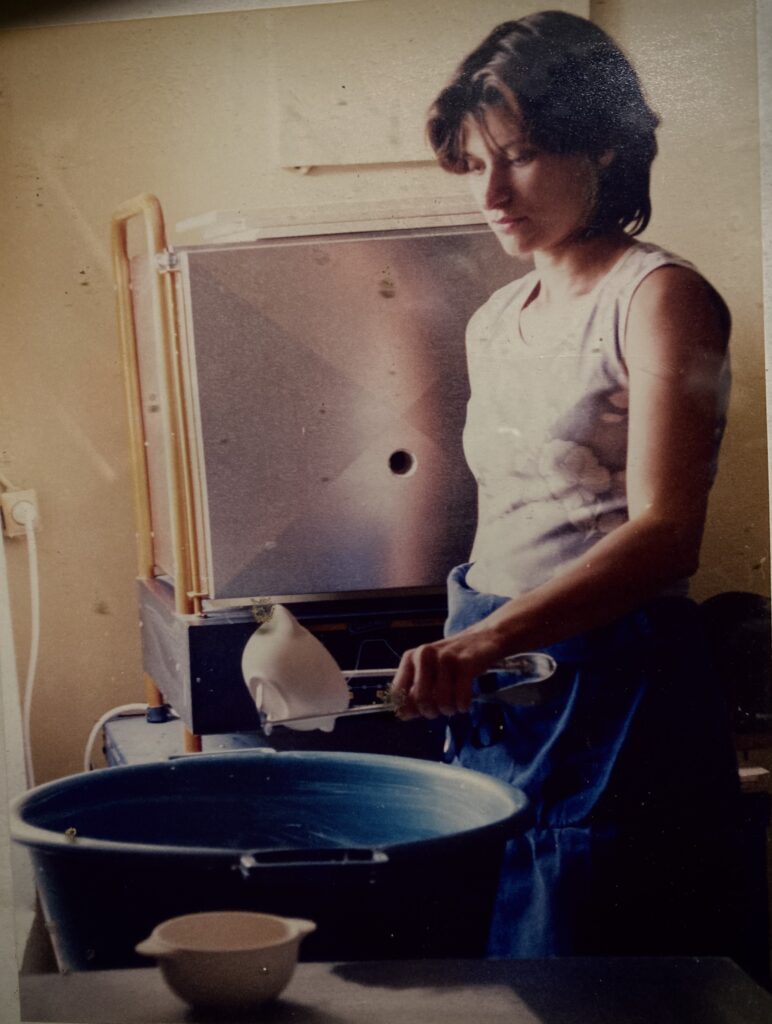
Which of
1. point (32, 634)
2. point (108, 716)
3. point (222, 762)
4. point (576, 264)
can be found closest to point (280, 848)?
point (222, 762)

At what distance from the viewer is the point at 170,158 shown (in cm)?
136

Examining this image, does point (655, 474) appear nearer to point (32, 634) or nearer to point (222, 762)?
point (222, 762)

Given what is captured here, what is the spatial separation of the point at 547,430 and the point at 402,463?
0.59 ft

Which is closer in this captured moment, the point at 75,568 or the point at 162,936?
the point at 162,936

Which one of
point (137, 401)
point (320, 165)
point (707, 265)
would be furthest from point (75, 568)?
point (707, 265)

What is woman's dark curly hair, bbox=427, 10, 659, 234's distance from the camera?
128 cm

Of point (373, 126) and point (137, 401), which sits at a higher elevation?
point (373, 126)

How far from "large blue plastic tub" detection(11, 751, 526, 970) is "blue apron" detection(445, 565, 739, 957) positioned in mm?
50

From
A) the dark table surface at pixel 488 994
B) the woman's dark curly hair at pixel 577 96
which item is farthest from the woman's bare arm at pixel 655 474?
the dark table surface at pixel 488 994

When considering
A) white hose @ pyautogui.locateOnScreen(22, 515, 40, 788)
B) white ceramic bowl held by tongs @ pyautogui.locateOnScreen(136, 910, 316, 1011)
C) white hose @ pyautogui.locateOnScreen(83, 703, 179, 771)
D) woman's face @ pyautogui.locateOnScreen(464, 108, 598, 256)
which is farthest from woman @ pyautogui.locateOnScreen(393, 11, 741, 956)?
white hose @ pyautogui.locateOnScreen(22, 515, 40, 788)

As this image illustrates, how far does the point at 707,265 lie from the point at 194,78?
656 mm

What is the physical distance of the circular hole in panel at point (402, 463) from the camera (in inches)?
53.1

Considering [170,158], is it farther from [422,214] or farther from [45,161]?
[422,214]

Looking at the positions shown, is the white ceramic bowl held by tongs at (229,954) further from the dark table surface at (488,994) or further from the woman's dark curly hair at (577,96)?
the woman's dark curly hair at (577,96)
